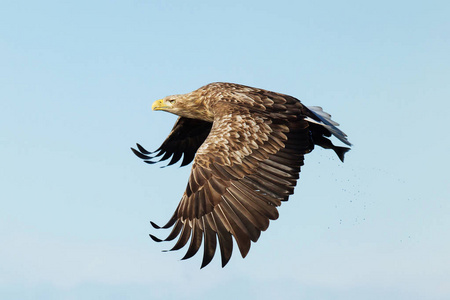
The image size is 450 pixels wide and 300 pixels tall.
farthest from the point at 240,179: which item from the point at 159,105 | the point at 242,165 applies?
the point at 159,105

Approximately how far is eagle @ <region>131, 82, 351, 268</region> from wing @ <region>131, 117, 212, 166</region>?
5.27 feet

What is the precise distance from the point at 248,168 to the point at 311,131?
211 cm

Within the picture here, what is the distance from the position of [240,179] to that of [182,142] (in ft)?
13.3

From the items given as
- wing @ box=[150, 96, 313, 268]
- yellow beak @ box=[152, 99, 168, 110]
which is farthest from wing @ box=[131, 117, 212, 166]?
wing @ box=[150, 96, 313, 268]

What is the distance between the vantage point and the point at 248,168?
8.98 metres

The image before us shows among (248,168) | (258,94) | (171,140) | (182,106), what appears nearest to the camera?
(248,168)

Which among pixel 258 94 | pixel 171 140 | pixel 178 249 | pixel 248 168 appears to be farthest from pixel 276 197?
pixel 171 140

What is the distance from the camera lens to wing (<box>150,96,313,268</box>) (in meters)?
8.43

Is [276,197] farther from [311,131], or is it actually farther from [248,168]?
[311,131]

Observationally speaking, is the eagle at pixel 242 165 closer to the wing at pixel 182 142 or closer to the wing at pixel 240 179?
the wing at pixel 240 179

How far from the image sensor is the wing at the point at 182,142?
487 inches

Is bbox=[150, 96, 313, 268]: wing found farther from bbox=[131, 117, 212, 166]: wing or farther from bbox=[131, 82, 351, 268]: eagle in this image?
bbox=[131, 117, 212, 166]: wing

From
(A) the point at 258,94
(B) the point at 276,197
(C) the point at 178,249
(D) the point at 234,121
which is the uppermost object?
(A) the point at 258,94

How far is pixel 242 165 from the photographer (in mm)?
9008
